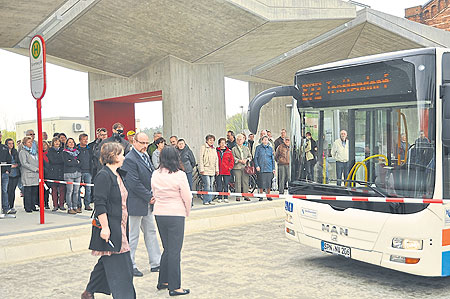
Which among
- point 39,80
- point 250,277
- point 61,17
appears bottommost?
point 250,277

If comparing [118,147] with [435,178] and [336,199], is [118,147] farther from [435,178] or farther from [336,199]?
[435,178]

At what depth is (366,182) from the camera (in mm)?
6559

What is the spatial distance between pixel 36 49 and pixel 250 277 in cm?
649

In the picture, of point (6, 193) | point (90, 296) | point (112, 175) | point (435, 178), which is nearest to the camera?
point (112, 175)

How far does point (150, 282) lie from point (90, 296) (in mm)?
1588

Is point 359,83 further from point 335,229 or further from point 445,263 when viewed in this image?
point 445,263

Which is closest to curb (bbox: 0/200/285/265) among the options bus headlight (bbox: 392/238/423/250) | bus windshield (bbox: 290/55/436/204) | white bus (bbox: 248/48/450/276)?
white bus (bbox: 248/48/450/276)

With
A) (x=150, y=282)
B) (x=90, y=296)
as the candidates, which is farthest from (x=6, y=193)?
(x=90, y=296)

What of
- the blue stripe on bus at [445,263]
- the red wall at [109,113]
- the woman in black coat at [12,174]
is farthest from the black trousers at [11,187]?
the blue stripe on bus at [445,263]

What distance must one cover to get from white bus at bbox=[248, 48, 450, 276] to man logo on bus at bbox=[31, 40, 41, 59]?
5236mm

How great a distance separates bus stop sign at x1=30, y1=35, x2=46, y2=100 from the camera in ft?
34.6

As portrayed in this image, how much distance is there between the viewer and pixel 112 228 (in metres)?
5.06

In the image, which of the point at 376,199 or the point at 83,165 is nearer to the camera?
the point at 376,199

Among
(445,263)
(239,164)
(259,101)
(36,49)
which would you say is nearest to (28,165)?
(36,49)
